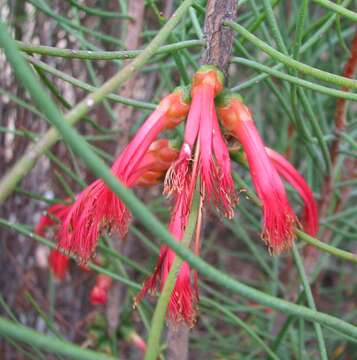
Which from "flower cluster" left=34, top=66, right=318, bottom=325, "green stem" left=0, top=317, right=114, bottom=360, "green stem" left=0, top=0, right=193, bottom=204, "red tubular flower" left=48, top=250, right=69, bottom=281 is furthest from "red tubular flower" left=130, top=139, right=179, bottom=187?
"red tubular flower" left=48, top=250, right=69, bottom=281

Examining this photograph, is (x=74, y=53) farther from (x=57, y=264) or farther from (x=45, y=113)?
(x=57, y=264)

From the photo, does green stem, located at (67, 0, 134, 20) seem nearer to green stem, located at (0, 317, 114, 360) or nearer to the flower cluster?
the flower cluster

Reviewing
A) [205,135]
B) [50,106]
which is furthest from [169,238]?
[205,135]

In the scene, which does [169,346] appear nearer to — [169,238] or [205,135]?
[205,135]

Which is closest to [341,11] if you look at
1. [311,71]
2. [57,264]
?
[311,71]

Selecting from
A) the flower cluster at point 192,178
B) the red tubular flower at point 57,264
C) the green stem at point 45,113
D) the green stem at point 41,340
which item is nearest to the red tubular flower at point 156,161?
the flower cluster at point 192,178

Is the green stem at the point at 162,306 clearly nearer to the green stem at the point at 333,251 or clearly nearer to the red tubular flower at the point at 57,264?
the green stem at the point at 333,251

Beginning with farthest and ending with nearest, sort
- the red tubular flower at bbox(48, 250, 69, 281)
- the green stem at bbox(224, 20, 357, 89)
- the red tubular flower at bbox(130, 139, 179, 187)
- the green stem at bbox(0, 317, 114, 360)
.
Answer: the red tubular flower at bbox(48, 250, 69, 281), the red tubular flower at bbox(130, 139, 179, 187), the green stem at bbox(224, 20, 357, 89), the green stem at bbox(0, 317, 114, 360)
